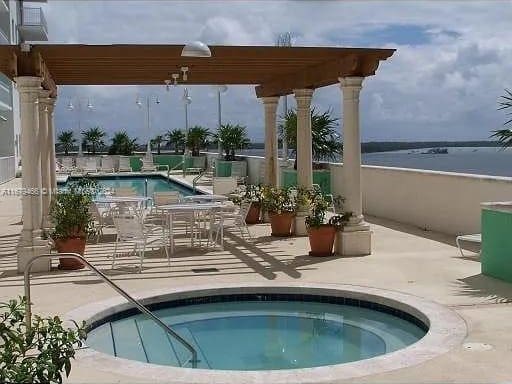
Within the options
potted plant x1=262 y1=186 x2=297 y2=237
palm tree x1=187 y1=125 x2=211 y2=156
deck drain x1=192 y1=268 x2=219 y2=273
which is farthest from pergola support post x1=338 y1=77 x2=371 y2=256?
palm tree x1=187 y1=125 x2=211 y2=156

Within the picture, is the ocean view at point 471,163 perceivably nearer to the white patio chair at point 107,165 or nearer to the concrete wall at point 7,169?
the concrete wall at point 7,169

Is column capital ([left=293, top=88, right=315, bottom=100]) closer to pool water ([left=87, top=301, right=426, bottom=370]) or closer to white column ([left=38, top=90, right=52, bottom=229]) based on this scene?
white column ([left=38, top=90, right=52, bottom=229])

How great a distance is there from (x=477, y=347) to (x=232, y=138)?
75.8 feet

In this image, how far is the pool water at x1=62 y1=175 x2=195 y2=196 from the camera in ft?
83.3

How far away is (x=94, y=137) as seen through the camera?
43281mm

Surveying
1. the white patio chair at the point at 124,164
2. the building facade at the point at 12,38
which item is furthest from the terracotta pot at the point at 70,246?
the white patio chair at the point at 124,164

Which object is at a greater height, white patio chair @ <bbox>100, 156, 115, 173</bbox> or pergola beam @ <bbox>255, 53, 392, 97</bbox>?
pergola beam @ <bbox>255, 53, 392, 97</bbox>

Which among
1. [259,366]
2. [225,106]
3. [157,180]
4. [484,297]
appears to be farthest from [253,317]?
[225,106]

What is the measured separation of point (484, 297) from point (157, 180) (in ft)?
78.7

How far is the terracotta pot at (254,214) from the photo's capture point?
46.2 feet

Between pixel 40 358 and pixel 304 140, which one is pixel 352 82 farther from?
pixel 40 358

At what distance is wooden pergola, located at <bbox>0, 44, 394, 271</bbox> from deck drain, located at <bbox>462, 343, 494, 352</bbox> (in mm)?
4593

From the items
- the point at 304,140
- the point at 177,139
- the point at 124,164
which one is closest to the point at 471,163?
the point at 304,140

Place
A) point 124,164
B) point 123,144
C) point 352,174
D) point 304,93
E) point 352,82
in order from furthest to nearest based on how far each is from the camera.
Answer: point 123,144, point 124,164, point 304,93, point 352,174, point 352,82
